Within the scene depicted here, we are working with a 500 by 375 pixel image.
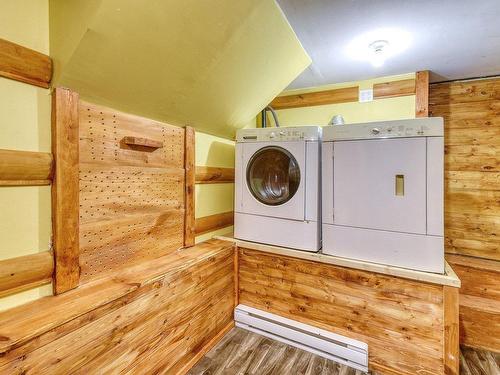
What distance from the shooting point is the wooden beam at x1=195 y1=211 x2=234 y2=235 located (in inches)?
84.9

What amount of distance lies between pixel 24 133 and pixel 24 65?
29 centimetres

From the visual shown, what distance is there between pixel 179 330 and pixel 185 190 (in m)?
0.94

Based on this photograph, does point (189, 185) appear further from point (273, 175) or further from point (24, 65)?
point (24, 65)

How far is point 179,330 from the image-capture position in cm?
161

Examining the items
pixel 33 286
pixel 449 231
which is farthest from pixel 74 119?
pixel 449 231

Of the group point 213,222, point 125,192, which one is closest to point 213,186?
point 213,222

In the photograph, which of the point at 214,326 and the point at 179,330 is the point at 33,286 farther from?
the point at 214,326

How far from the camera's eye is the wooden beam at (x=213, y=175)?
2.15 metres

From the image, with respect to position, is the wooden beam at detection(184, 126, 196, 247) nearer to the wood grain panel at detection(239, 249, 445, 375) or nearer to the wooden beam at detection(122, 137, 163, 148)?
the wooden beam at detection(122, 137, 163, 148)

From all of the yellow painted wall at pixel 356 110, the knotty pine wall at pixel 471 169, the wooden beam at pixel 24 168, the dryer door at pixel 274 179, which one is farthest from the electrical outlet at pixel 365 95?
the wooden beam at pixel 24 168

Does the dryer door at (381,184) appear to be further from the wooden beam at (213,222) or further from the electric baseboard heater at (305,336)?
the wooden beam at (213,222)

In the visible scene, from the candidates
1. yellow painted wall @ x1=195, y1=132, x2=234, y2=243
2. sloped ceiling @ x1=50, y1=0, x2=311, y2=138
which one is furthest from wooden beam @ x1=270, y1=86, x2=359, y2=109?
yellow painted wall @ x1=195, y1=132, x2=234, y2=243

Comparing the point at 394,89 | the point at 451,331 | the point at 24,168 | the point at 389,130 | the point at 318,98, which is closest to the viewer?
the point at 24,168

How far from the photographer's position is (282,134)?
6.37 feet
